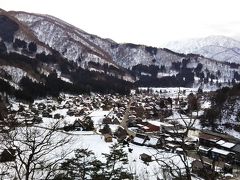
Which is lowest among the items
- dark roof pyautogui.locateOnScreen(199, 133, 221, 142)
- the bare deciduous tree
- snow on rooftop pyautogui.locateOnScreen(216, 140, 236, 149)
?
snow on rooftop pyautogui.locateOnScreen(216, 140, 236, 149)

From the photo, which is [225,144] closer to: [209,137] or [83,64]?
[209,137]

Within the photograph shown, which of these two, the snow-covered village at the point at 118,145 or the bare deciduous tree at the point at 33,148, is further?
the snow-covered village at the point at 118,145

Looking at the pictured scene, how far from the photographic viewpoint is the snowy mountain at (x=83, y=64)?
83.9 metres

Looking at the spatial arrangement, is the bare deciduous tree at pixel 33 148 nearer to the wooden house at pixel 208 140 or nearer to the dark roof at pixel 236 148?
the dark roof at pixel 236 148

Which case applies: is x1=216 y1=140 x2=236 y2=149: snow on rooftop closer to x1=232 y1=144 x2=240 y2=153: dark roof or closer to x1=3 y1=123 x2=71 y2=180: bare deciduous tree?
x1=232 y1=144 x2=240 y2=153: dark roof

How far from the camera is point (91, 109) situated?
5619 centimetres

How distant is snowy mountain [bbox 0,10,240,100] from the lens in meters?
83.9

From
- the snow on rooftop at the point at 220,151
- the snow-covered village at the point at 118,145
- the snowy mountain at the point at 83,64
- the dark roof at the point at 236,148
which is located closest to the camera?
the snow-covered village at the point at 118,145

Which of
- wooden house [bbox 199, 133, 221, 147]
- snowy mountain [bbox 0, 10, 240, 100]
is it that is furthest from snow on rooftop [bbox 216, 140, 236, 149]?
snowy mountain [bbox 0, 10, 240, 100]

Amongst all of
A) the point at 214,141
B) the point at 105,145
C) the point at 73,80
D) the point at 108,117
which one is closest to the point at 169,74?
the point at 73,80

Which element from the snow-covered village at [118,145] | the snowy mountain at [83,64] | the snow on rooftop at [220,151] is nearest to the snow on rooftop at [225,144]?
the snow-covered village at [118,145]

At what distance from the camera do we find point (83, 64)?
12962 cm

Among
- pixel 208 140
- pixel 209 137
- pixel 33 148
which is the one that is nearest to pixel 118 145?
pixel 33 148

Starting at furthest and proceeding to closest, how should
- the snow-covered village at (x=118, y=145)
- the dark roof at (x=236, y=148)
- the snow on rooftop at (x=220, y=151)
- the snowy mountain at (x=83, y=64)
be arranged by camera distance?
1. the snowy mountain at (x=83, y=64)
2. the dark roof at (x=236, y=148)
3. the snow on rooftop at (x=220, y=151)
4. the snow-covered village at (x=118, y=145)
